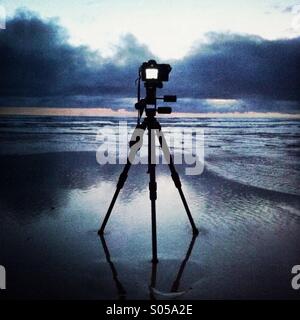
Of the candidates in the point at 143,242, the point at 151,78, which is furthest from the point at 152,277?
the point at 151,78

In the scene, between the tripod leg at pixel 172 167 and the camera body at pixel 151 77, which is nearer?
the camera body at pixel 151 77

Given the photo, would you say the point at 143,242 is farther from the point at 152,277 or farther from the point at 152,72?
the point at 152,72

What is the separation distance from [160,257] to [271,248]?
1.30 metres

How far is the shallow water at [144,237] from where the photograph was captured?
3.14 meters

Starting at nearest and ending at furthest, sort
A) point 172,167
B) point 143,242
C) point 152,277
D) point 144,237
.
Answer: point 152,277
point 172,167
point 143,242
point 144,237

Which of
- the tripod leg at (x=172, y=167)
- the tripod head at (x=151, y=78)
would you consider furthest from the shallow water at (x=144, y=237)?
the tripod head at (x=151, y=78)

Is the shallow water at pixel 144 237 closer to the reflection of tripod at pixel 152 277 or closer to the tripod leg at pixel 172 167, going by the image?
the reflection of tripod at pixel 152 277

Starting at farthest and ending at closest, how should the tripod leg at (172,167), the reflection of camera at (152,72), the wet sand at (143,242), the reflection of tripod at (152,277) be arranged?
the tripod leg at (172,167), the reflection of camera at (152,72), the wet sand at (143,242), the reflection of tripod at (152,277)

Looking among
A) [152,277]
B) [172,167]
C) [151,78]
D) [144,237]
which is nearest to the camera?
[152,277]

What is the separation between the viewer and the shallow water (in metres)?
3.14

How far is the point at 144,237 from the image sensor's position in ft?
14.0

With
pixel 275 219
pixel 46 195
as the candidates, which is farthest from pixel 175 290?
pixel 46 195

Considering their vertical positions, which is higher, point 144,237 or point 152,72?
point 152,72
